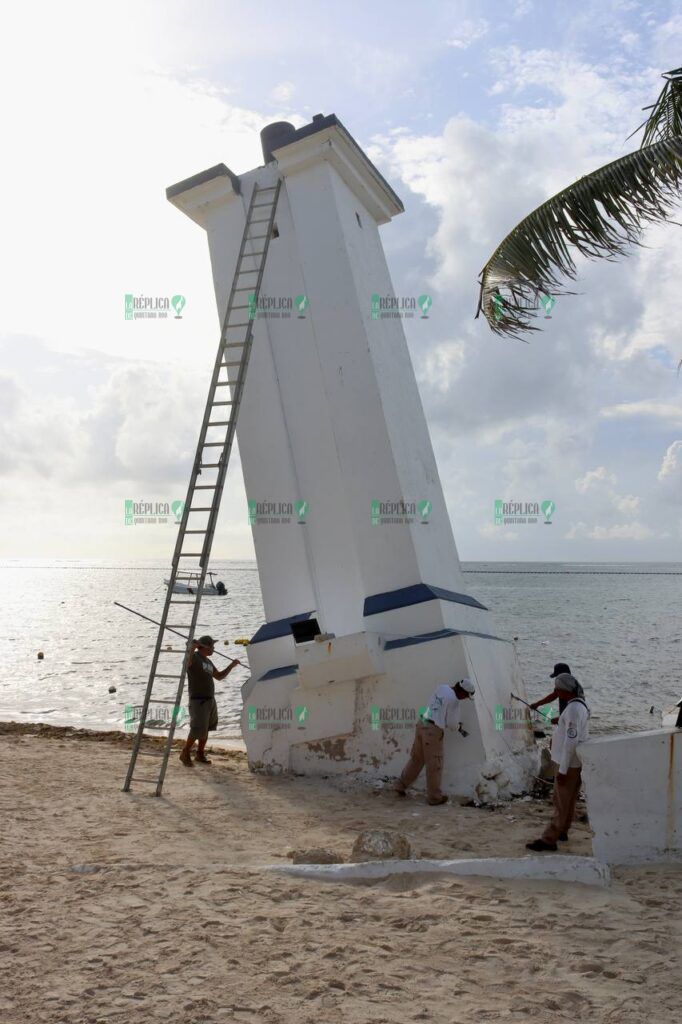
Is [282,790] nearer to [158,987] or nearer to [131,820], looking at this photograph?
[131,820]

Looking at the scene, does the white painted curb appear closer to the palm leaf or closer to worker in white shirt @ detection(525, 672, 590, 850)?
worker in white shirt @ detection(525, 672, 590, 850)

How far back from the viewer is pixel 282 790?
9.66 m

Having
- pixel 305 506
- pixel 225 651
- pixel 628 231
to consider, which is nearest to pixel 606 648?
pixel 225 651

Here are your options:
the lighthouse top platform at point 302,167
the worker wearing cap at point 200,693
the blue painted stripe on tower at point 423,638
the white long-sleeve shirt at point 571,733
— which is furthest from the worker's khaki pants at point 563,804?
the lighthouse top platform at point 302,167

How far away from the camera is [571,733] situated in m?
7.34

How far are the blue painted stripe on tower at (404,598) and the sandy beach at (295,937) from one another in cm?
326

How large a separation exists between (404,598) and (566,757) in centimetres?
348

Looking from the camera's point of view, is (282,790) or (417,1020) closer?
(417,1020)

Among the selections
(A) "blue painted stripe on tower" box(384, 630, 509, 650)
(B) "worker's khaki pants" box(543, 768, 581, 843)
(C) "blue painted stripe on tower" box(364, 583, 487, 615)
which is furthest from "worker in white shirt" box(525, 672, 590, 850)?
(C) "blue painted stripe on tower" box(364, 583, 487, 615)

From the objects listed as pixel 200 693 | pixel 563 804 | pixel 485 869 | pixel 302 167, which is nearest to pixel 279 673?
pixel 200 693

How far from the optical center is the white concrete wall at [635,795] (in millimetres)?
6375

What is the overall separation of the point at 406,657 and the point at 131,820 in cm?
379

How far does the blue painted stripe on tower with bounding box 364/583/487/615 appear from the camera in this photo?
1023 cm

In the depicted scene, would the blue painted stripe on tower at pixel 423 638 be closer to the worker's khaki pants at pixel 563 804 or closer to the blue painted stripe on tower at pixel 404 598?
the blue painted stripe on tower at pixel 404 598
